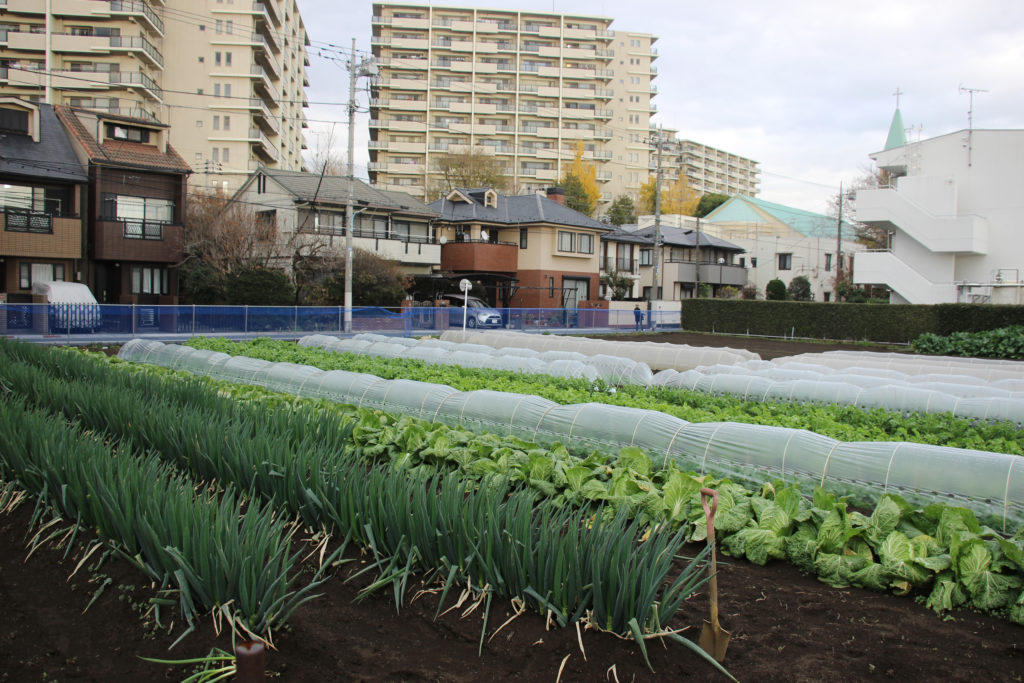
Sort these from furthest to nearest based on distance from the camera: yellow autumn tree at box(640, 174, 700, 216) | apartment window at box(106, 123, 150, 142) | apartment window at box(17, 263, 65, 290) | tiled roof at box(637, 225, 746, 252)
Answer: yellow autumn tree at box(640, 174, 700, 216) → tiled roof at box(637, 225, 746, 252) → apartment window at box(106, 123, 150, 142) → apartment window at box(17, 263, 65, 290)

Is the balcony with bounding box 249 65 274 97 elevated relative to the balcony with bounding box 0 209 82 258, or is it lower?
elevated

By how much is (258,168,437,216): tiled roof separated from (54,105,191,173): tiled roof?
5.93 m

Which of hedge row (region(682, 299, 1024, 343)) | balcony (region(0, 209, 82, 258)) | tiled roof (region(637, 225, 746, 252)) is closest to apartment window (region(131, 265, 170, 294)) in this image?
balcony (region(0, 209, 82, 258))

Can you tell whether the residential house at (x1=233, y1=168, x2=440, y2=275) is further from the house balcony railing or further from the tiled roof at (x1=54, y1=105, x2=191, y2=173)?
the house balcony railing

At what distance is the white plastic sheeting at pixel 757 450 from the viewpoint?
223 inches

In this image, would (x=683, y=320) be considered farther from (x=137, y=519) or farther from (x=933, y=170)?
(x=137, y=519)

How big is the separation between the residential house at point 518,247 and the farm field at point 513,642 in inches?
1514

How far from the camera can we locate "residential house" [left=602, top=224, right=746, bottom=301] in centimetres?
5153

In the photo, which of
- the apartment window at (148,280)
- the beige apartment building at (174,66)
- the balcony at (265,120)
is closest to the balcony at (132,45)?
the beige apartment building at (174,66)

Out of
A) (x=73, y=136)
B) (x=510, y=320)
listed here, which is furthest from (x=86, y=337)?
(x=510, y=320)

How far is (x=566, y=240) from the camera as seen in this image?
4506 cm

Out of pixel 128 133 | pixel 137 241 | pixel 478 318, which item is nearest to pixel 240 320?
pixel 137 241

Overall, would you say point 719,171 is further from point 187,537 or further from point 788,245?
point 187,537

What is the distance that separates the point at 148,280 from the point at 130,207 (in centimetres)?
329
